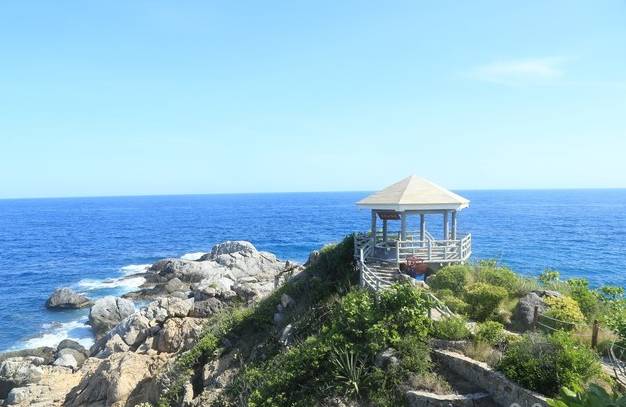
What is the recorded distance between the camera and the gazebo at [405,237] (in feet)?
66.2

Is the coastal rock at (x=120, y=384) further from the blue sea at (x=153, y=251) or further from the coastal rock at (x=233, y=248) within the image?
the coastal rock at (x=233, y=248)

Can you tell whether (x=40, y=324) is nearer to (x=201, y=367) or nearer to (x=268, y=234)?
(x=201, y=367)

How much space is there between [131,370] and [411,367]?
13.4 metres

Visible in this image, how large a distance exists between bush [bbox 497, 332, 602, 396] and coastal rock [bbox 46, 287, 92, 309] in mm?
38075

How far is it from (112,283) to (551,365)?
4656 cm

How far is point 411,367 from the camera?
12023 millimetres

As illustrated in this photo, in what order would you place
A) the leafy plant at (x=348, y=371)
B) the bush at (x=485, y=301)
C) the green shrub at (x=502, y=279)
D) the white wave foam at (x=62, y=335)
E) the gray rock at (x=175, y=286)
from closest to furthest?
the leafy plant at (x=348, y=371) < the bush at (x=485, y=301) < the green shrub at (x=502, y=279) < the white wave foam at (x=62, y=335) < the gray rock at (x=175, y=286)

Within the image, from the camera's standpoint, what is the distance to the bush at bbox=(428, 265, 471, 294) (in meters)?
17.1

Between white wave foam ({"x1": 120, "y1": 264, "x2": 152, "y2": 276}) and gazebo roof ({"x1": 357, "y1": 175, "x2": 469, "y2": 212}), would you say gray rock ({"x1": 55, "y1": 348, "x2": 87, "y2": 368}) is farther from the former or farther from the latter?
white wave foam ({"x1": 120, "y1": 264, "x2": 152, "y2": 276})

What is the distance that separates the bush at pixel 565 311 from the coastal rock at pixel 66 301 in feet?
123

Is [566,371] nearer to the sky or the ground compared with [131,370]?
nearer to the sky

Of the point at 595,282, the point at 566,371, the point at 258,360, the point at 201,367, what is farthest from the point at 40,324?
the point at 595,282

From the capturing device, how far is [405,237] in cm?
2156

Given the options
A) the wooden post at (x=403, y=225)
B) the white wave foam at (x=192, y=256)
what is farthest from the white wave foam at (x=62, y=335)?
the white wave foam at (x=192, y=256)
